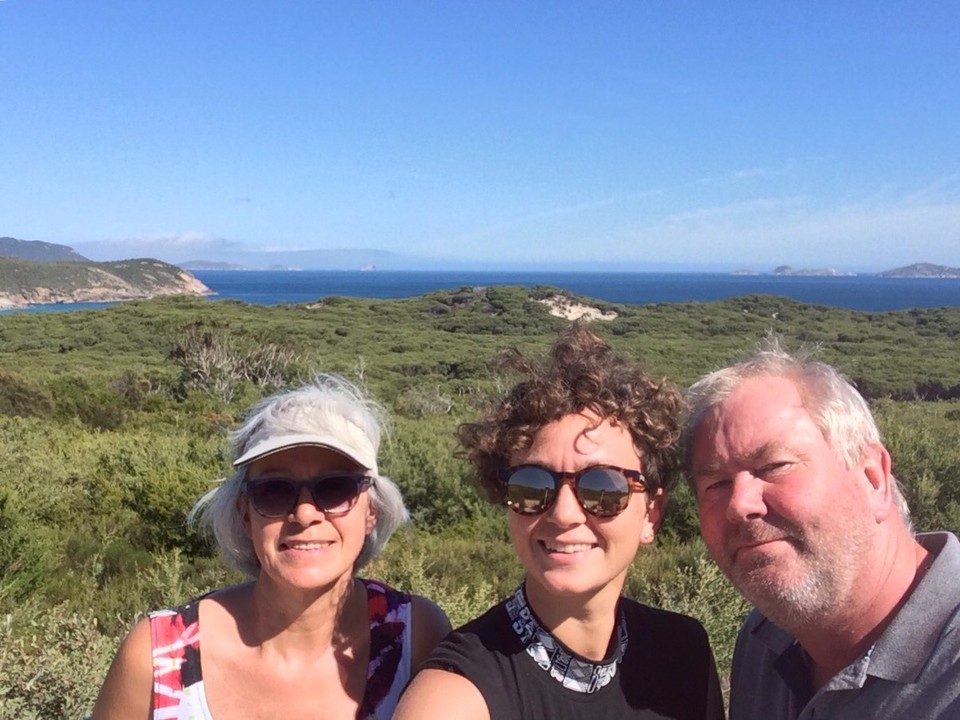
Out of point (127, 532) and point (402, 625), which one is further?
point (127, 532)

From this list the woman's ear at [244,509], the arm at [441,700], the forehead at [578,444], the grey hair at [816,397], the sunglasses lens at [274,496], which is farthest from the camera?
the woman's ear at [244,509]

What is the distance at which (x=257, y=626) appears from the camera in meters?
2.22

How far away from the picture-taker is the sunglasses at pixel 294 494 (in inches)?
83.7

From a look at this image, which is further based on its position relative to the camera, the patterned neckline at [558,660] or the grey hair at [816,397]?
the grey hair at [816,397]

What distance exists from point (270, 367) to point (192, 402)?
6.73 m

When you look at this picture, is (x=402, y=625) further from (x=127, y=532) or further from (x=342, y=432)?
(x=127, y=532)

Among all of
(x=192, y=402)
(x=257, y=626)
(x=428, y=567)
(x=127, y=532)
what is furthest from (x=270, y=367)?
(x=257, y=626)

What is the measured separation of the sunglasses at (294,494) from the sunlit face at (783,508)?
986mm

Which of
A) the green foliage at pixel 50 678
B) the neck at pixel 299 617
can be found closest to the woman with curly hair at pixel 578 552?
the neck at pixel 299 617

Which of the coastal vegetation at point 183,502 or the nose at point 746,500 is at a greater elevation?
the nose at point 746,500

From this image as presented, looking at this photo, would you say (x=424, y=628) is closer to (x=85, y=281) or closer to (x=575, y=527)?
(x=575, y=527)

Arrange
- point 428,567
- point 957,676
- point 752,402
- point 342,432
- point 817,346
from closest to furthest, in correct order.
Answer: point 957,676
point 752,402
point 342,432
point 817,346
point 428,567

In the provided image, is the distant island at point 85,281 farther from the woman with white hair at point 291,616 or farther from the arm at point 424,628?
the arm at point 424,628

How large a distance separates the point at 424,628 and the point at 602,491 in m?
0.79
